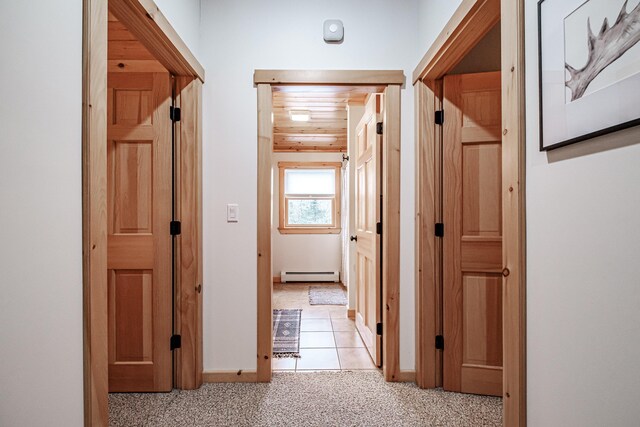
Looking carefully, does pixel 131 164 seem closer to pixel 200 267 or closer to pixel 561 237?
pixel 200 267

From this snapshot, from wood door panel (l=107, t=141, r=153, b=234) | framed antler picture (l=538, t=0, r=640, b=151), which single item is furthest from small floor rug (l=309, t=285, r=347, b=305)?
framed antler picture (l=538, t=0, r=640, b=151)

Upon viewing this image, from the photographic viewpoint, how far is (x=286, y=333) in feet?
11.5

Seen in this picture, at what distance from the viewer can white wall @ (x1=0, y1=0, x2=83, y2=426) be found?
0.90 meters

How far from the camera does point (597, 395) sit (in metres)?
0.92

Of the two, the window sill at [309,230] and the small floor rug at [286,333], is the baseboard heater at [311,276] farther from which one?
the small floor rug at [286,333]

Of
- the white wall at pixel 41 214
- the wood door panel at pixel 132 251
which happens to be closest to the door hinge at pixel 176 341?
the wood door panel at pixel 132 251

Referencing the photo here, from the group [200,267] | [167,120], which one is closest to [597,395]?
[200,267]

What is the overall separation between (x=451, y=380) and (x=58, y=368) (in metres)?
2.10

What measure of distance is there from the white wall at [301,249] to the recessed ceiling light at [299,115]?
146 cm

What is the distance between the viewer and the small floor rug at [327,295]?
4.79m

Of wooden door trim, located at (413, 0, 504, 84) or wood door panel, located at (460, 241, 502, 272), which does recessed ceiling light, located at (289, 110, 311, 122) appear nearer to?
wooden door trim, located at (413, 0, 504, 84)

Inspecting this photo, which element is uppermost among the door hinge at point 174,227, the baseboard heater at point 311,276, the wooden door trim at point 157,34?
the wooden door trim at point 157,34

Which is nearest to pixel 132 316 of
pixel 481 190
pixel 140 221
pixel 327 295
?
pixel 140 221

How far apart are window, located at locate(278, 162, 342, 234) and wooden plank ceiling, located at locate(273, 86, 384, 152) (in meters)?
0.35
